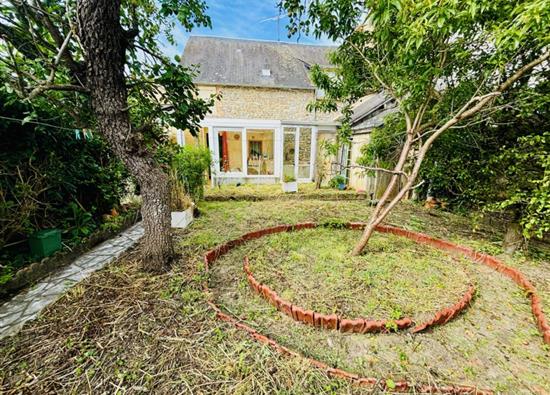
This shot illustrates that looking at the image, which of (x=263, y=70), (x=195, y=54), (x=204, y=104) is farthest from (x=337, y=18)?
(x=195, y=54)

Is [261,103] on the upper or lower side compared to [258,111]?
upper

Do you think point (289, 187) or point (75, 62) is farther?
point (289, 187)

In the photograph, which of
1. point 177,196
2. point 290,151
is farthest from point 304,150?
point 177,196

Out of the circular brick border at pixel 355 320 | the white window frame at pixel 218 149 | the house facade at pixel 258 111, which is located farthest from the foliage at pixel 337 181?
the circular brick border at pixel 355 320

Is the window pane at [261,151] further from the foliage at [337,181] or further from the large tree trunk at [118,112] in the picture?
the large tree trunk at [118,112]

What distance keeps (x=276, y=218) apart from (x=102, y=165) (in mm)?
4033

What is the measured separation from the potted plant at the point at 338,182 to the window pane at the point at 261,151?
3.94 meters

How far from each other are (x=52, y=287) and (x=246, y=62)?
13.0 meters

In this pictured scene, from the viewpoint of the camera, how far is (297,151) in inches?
402

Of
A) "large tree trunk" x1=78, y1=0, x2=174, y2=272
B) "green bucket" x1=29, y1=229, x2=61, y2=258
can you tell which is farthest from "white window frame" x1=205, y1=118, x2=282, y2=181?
"large tree trunk" x1=78, y1=0, x2=174, y2=272

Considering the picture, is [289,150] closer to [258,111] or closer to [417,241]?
[258,111]

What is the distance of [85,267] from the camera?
325 cm

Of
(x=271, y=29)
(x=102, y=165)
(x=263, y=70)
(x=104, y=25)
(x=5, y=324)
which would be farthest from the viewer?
(x=263, y=70)

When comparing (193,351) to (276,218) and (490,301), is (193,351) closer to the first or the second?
(490,301)
